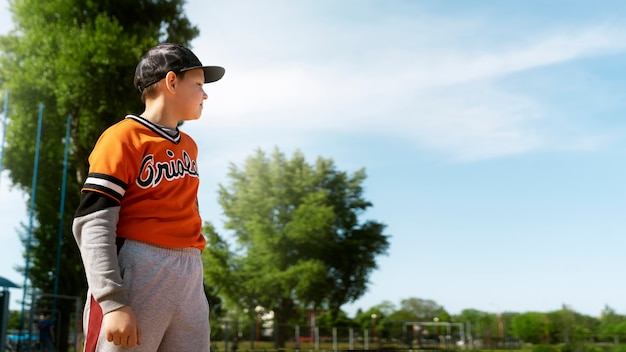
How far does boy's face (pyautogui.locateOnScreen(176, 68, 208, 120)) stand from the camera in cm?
238

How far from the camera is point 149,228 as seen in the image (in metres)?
2.16

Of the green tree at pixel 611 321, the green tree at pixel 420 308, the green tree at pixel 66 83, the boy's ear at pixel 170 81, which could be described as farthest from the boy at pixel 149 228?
the green tree at pixel 420 308

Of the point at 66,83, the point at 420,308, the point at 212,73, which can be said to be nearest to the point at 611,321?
the point at 66,83

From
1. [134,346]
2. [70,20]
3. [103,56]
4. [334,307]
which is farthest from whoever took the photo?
[334,307]

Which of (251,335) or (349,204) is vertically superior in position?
(349,204)

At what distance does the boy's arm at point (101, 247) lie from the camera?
2.00m

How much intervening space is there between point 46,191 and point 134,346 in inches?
845

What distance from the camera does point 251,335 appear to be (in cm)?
2723

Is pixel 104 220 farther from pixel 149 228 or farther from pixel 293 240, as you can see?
pixel 293 240

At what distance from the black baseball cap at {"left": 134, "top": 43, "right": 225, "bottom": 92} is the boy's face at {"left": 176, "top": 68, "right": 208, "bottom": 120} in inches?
1.3

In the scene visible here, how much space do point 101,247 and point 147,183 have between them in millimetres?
285

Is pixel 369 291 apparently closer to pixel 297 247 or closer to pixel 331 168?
pixel 297 247

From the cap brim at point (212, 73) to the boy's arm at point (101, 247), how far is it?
25.4 inches

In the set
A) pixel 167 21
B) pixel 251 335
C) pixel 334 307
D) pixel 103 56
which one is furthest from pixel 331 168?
pixel 103 56
